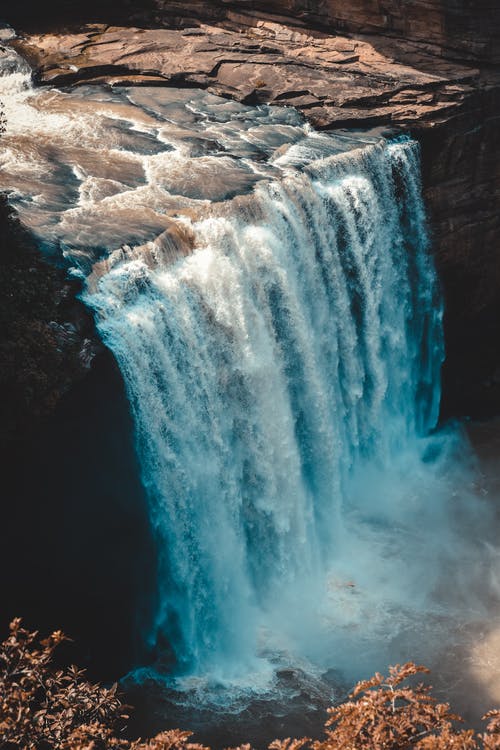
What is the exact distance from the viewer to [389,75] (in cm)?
2386

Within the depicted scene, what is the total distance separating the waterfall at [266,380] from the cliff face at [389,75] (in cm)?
135

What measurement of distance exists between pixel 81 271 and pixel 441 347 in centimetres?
1176

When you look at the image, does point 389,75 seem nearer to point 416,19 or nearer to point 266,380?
point 416,19

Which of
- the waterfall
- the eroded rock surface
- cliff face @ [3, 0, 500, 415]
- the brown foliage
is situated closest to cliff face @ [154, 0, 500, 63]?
cliff face @ [3, 0, 500, 415]

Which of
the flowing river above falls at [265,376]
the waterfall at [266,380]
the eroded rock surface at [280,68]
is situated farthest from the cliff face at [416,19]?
the waterfall at [266,380]

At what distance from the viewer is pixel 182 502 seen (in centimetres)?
1605

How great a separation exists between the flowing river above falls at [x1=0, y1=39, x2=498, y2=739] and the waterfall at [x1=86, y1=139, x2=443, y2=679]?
48 millimetres

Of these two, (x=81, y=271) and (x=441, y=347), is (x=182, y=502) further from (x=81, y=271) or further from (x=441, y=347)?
(x=441, y=347)

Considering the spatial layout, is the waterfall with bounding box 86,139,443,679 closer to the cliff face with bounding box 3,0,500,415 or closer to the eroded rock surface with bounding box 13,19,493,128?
the cliff face with bounding box 3,0,500,415

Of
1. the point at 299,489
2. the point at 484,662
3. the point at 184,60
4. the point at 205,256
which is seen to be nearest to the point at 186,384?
the point at 205,256

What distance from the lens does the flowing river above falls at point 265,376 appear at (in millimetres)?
A: 15797

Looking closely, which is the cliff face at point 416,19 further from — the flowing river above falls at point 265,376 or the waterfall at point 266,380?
the waterfall at point 266,380

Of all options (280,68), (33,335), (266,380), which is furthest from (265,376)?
(280,68)

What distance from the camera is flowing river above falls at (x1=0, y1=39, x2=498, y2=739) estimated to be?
15797mm
